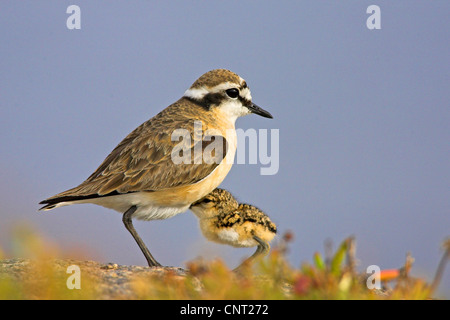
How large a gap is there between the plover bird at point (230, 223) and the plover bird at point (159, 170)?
1.86 feet

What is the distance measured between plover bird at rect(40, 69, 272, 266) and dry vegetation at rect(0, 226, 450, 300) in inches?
58.1

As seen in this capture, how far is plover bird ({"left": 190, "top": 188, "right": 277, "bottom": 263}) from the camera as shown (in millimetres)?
9539

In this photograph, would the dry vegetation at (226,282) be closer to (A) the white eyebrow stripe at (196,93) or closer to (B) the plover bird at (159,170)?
(B) the plover bird at (159,170)

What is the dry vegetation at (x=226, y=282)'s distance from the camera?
5.90 meters

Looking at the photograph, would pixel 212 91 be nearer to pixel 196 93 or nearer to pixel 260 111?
pixel 196 93

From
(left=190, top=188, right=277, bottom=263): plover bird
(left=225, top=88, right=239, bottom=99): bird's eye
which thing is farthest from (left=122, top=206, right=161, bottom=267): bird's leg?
(left=225, top=88, right=239, bottom=99): bird's eye

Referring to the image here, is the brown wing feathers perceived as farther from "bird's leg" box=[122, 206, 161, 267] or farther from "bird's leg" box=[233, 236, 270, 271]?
"bird's leg" box=[233, 236, 270, 271]

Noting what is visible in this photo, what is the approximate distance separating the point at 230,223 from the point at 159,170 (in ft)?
5.37

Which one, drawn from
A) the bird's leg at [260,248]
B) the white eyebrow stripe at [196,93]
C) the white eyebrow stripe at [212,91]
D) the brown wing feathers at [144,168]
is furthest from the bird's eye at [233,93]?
the bird's leg at [260,248]
